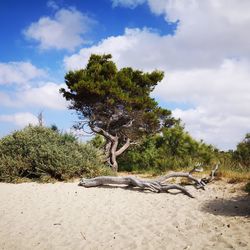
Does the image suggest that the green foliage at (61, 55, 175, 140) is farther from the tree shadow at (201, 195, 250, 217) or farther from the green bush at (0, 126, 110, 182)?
the tree shadow at (201, 195, 250, 217)

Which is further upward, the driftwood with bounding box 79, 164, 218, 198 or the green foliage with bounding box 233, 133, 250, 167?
the green foliage with bounding box 233, 133, 250, 167

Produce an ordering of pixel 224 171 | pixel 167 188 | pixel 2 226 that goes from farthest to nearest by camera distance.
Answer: pixel 224 171
pixel 167 188
pixel 2 226

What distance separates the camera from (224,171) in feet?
42.4

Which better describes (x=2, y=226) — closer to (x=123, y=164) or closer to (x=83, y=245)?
(x=83, y=245)

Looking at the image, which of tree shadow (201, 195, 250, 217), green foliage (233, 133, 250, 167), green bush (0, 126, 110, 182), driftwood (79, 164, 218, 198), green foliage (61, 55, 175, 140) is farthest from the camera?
green foliage (61, 55, 175, 140)

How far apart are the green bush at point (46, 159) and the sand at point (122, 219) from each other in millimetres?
1600

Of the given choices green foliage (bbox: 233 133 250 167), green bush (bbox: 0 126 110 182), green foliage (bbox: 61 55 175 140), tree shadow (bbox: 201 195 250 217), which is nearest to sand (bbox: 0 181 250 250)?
tree shadow (bbox: 201 195 250 217)

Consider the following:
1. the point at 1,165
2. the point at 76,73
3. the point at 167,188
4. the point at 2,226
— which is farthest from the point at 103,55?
the point at 2,226

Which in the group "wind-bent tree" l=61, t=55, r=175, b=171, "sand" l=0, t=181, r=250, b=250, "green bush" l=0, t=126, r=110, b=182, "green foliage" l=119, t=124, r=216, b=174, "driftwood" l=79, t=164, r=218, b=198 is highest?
"wind-bent tree" l=61, t=55, r=175, b=171

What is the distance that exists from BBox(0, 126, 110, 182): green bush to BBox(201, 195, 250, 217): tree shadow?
593 cm

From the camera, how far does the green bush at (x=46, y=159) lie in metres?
13.6

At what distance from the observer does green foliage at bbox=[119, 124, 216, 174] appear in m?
22.6

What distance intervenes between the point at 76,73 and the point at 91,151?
9.79 metres

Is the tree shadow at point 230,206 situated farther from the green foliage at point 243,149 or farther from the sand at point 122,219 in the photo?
the green foliage at point 243,149
